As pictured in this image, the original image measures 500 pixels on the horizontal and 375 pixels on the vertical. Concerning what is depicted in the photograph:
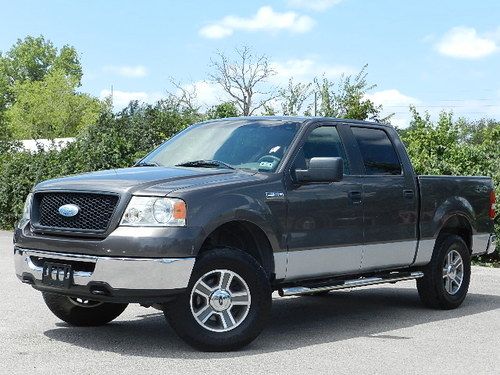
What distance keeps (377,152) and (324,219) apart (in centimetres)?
140

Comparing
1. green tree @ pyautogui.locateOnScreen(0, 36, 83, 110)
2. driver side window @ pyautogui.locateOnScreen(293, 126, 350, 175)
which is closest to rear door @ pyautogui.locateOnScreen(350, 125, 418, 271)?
driver side window @ pyautogui.locateOnScreen(293, 126, 350, 175)

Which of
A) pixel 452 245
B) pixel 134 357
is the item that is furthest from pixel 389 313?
pixel 134 357

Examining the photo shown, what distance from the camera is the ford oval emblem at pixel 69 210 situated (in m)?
6.95

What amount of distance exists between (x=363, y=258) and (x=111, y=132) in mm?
13195

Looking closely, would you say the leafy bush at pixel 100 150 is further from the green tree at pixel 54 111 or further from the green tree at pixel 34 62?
the green tree at pixel 34 62

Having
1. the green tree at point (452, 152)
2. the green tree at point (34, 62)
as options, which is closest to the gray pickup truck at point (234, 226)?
the green tree at point (452, 152)

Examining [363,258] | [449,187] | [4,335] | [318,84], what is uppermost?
[318,84]

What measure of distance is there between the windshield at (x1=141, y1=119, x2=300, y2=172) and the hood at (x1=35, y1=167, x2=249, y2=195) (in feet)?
0.91

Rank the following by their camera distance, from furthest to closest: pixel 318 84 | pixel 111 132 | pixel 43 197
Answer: pixel 318 84 → pixel 111 132 → pixel 43 197

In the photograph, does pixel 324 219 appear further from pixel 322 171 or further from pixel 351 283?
pixel 351 283

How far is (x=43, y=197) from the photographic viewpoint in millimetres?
7375

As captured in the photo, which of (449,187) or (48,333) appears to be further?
(449,187)

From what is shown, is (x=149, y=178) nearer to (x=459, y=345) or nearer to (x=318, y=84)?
(x=459, y=345)

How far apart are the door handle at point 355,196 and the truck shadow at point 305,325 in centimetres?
120
